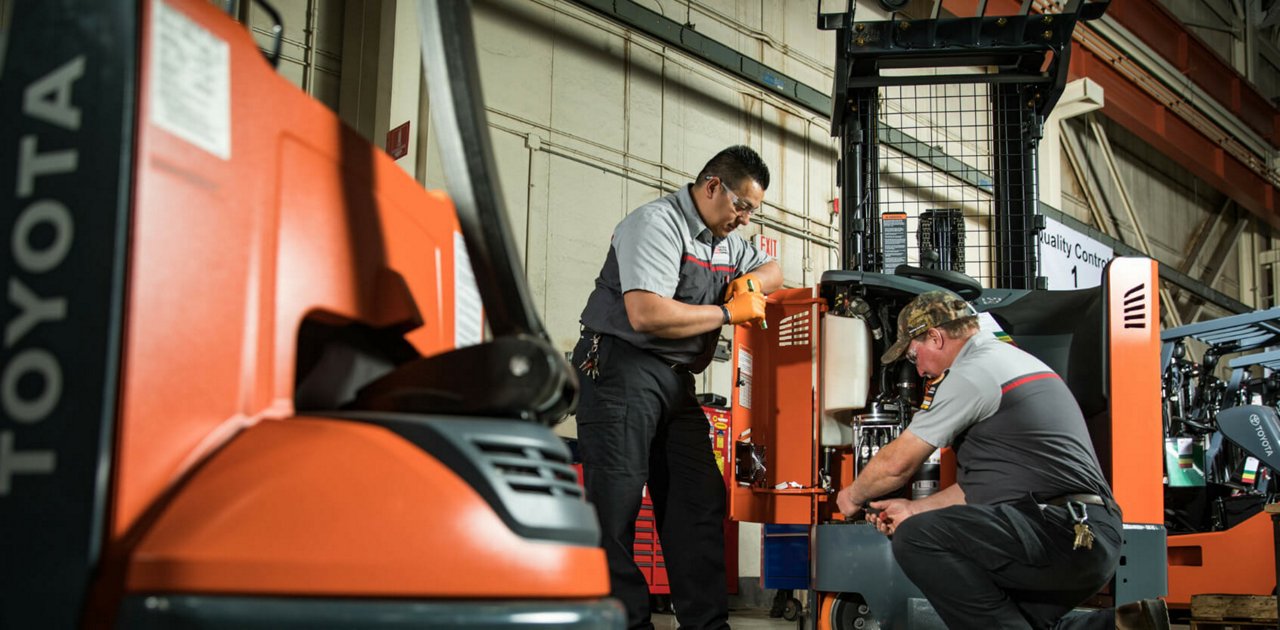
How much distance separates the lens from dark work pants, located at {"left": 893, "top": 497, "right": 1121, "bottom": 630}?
312cm

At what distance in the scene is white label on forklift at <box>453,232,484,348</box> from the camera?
55.7 inches

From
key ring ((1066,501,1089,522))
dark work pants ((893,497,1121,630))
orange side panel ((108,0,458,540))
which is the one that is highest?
orange side panel ((108,0,458,540))

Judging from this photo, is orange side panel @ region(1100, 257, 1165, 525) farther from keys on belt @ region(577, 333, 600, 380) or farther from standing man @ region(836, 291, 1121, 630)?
keys on belt @ region(577, 333, 600, 380)

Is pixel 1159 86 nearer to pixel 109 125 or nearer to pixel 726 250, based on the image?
pixel 726 250

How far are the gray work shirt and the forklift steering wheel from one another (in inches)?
36.3

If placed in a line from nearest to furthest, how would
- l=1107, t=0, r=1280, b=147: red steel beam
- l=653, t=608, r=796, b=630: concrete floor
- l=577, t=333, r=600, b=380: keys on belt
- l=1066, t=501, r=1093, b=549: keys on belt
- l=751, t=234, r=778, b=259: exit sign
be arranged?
l=1066, t=501, r=1093, b=549: keys on belt, l=577, t=333, r=600, b=380: keys on belt, l=653, t=608, r=796, b=630: concrete floor, l=751, t=234, r=778, b=259: exit sign, l=1107, t=0, r=1280, b=147: red steel beam

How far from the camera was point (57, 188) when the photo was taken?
90cm

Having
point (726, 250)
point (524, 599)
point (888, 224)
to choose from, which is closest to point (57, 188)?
point (524, 599)

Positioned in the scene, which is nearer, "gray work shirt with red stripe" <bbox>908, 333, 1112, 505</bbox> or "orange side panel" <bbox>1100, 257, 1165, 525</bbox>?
"gray work shirt with red stripe" <bbox>908, 333, 1112, 505</bbox>

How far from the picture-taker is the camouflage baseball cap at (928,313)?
11.8 ft

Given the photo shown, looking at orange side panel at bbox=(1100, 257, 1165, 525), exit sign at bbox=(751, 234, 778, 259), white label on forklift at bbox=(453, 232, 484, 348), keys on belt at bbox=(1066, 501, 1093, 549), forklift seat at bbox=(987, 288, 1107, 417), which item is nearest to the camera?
white label on forklift at bbox=(453, 232, 484, 348)

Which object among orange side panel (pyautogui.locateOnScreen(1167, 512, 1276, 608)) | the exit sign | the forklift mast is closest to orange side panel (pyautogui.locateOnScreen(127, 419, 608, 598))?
the forklift mast

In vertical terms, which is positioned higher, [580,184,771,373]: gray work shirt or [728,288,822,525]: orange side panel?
[580,184,771,373]: gray work shirt

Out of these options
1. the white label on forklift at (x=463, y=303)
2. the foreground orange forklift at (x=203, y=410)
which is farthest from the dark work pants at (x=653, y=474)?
the foreground orange forklift at (x=203, y=410)
